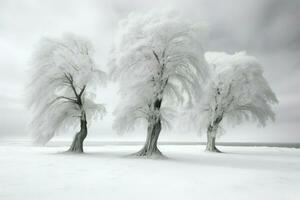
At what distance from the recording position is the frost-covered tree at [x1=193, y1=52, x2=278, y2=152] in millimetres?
28359

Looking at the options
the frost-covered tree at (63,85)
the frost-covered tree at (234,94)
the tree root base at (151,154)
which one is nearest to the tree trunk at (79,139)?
the frost-covered tree at (63,85)

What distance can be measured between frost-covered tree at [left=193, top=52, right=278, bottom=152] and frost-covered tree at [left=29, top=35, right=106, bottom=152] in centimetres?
1290

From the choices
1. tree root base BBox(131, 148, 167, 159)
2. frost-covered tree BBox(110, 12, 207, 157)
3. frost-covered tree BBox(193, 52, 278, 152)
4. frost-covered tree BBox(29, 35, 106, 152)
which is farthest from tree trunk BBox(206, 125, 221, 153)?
frost-covered tree BBox(29, 35, 106, 152)

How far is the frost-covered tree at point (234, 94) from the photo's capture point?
28359 millimetres

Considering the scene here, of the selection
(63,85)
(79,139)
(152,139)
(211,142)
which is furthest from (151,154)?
(211,142)

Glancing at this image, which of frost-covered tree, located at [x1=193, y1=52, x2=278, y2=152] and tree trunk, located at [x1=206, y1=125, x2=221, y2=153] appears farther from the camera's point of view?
tree trunk, located at [x1=206, y1=125, x2=221, y2=153]

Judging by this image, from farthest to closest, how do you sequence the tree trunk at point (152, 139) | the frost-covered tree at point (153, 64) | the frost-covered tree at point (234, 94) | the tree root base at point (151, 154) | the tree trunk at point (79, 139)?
the frost-covered tree at point (234, 94)
the tree trunk at point (79, 139)
the tree trunk at point (152, 139)
the tree root base at point (151, 154)
the frost-covered tree at point (153, 64)

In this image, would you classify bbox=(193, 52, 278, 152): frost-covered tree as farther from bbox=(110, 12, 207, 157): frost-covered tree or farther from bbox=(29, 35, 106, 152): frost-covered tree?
bbox=(29, 35, 106, 152): frost-covered tree

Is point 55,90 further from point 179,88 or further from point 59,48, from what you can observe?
point 179,88

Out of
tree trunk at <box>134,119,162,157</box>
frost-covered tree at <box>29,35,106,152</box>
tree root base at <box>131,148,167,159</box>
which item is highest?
frost-covered tree at <box>29,35,106,152</box>

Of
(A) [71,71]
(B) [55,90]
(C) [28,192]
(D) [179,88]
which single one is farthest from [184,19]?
(C) [28,192]

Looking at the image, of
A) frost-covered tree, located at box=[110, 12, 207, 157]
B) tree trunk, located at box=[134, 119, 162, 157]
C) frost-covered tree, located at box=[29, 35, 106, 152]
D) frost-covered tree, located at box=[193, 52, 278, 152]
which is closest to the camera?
frost-covered tree, located at box=[110, 12, 207, 157]

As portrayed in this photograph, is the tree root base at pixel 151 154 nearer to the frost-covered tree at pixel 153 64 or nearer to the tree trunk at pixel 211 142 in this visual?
the frost-covered tree at pixel 153 64

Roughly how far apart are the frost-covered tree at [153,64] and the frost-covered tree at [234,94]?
8805 millimetres
